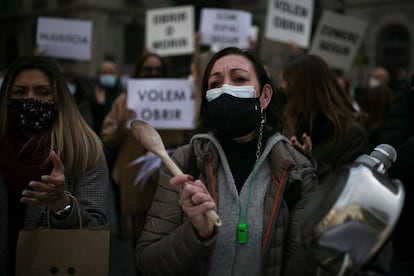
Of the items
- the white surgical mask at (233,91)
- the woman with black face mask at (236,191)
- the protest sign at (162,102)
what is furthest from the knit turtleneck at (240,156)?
the protest sign at (162,102)

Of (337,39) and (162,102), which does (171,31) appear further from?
(162,102)

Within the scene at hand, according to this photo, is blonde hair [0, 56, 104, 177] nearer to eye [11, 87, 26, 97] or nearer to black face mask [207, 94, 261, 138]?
eye [11, 87, 26, 97]

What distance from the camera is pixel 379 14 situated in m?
28.2

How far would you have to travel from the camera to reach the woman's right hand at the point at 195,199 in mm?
1879

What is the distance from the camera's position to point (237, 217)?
225cm

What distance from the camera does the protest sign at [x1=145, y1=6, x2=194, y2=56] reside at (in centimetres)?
762

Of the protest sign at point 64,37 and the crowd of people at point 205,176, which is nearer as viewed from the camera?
the crowd of people at point 205,176

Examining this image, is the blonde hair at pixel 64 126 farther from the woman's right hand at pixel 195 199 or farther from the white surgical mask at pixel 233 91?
the woman's right hand at pixel 195 199

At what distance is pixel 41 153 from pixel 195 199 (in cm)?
91

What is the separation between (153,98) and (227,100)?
10.5 ft

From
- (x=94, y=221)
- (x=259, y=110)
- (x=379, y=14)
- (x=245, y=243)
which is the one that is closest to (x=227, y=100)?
(x=259, y=110)

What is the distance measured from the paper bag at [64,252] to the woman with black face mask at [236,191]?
0.58 ft

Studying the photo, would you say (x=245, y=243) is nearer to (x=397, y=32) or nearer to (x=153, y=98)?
(x=153, y=98)

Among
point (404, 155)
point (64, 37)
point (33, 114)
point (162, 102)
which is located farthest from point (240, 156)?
point (64, 37)
